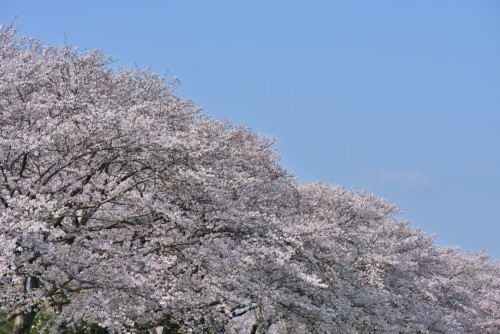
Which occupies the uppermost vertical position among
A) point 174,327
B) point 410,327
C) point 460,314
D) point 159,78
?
point 159,78

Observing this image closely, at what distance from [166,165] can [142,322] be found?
584 cm

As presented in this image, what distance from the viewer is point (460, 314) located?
98.2 ft

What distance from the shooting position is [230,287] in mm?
14312

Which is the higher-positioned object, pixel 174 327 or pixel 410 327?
pixel 410 327

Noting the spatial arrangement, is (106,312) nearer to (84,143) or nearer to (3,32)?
(84,143)

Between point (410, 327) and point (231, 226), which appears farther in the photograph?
point (410, 327)

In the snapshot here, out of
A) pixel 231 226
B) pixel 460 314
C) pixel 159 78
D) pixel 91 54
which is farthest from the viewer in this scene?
pixel 460 314

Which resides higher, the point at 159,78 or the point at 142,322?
the point at 159,78

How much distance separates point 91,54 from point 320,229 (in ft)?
36.9

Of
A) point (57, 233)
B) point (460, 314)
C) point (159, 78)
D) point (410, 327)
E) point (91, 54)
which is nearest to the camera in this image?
point (57, 233)

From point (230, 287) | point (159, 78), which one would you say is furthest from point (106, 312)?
point (159, 78)

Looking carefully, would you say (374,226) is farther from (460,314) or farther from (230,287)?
(230,287)

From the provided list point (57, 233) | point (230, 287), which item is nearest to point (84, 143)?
point (57, 233)

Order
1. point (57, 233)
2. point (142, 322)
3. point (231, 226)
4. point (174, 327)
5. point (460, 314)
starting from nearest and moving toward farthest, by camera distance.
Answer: point (57, 233) → point (231, 226) → point (142, 322) → point (174, 327) → point (460, 314)
